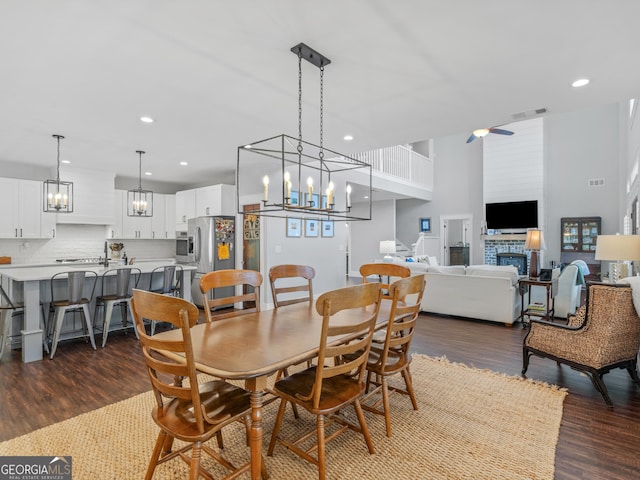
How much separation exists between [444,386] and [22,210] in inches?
267

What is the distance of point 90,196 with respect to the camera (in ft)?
20.7

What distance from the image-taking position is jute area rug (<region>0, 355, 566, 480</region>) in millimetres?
1929

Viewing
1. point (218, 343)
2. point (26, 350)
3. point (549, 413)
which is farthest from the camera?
point (26, 350)

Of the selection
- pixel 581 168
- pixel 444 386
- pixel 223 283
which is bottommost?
pixel 444 386

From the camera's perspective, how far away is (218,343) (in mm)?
1860

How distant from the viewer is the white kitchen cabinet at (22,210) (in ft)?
18.1

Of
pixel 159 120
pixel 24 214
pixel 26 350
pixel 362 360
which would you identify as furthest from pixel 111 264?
pixel 362 360

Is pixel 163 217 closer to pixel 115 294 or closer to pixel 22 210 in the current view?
pixel 22 210

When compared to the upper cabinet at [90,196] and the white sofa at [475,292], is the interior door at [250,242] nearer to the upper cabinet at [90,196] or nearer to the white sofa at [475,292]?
the upper cabinet at [90,196]

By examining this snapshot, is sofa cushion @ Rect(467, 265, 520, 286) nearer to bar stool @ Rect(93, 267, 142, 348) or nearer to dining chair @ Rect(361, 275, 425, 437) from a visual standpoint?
dining chair @ Rect(361, 275, 425, 437)

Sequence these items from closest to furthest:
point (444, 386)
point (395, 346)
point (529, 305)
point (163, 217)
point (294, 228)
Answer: point (395, 346), point (444, 386), point (529, 305), point (294, 228), point (163, 217)

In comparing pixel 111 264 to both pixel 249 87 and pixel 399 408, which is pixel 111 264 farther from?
pixel 399 408

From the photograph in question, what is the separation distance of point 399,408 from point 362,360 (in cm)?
97

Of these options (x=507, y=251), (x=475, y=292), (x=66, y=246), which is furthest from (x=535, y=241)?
(x=66, y=246)
